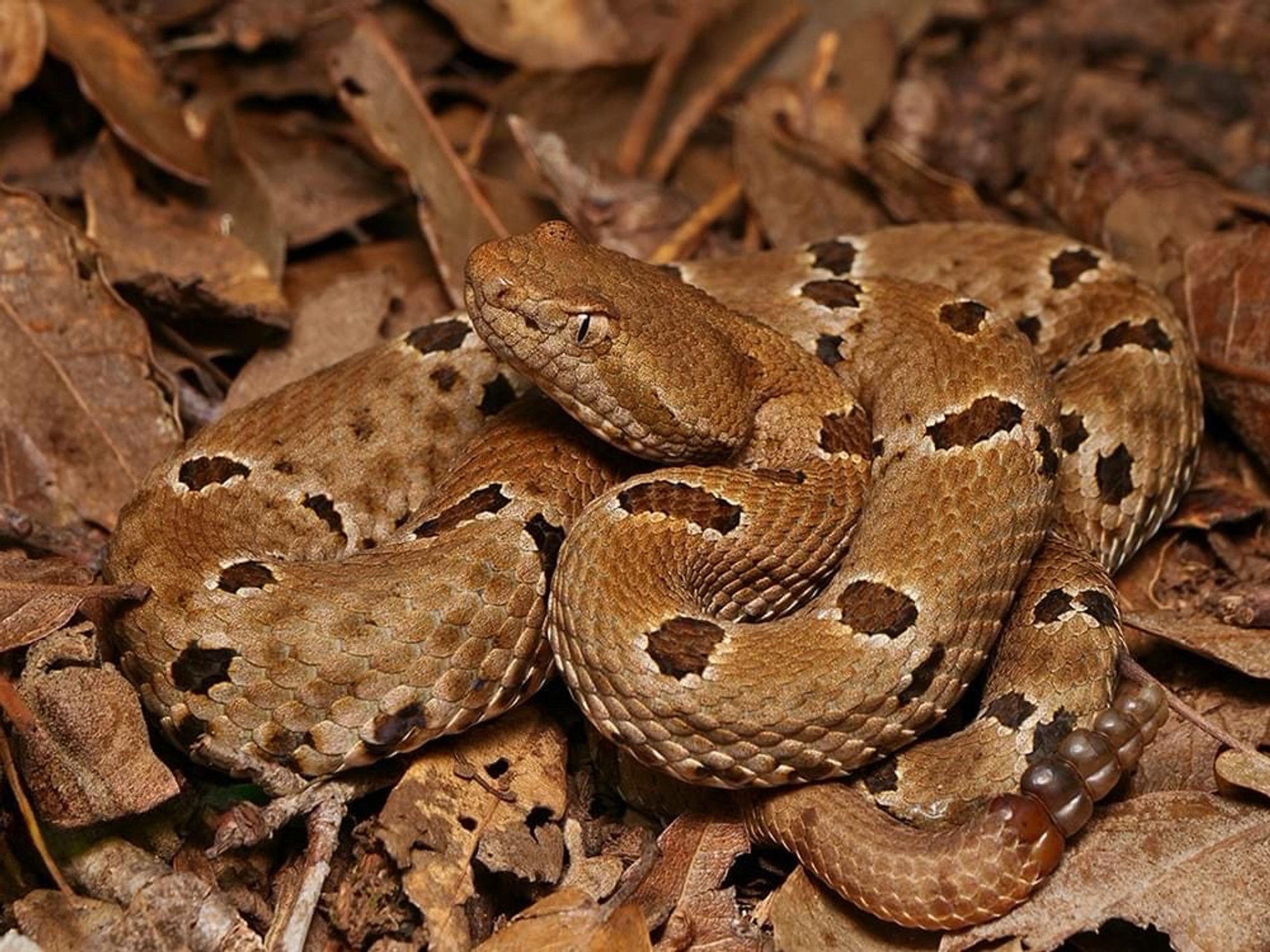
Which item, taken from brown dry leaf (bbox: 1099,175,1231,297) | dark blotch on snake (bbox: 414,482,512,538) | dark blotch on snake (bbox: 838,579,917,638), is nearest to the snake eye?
dark blotch on snake (bbox: 414,482,512,538)

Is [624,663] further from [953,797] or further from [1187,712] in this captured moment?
[1187,712]

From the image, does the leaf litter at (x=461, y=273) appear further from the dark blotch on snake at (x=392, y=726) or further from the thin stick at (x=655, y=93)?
the dark blotch on snake at (x=392, y=726)

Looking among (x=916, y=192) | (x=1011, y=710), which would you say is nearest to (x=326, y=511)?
(x=1011, y=710)

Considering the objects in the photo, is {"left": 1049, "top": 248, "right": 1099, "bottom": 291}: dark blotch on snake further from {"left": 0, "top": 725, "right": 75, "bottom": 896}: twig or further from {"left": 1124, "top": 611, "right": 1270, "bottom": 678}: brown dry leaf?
{"left": 0, "top": 725, "right": 75, "bottom": 896}: twig

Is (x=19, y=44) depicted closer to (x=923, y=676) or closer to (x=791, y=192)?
(x=791, y=192)

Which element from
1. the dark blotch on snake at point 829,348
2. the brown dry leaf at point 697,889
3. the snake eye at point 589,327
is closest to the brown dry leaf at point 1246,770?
the brown dry leaf at point 697,889

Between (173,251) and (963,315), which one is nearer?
(963,315)

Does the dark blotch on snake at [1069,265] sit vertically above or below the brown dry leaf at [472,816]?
below
